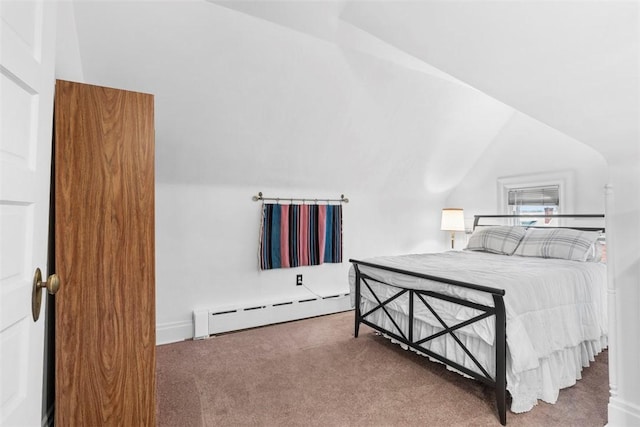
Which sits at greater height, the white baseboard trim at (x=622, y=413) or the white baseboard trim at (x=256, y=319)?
the white baseboard trim at (x=622, y=413)

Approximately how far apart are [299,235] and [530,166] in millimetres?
2993

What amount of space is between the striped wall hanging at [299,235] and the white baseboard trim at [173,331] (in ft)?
3.06

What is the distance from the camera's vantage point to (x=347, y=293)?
4164 millimetres

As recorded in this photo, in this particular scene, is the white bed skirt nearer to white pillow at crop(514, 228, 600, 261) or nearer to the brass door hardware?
white pillow at crop(514, 228, 600, 261)

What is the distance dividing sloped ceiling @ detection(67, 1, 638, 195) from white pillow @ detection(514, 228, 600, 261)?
5.15 feet

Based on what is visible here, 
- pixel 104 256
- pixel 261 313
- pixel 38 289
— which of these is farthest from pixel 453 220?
pixel 38 289

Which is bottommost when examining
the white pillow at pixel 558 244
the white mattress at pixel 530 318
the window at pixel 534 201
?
the white mattress at pixel 530 318

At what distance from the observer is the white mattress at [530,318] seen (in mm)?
1956

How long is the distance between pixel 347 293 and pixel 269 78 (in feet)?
8.72

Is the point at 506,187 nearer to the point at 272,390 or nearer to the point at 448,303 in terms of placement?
the point at 448,303

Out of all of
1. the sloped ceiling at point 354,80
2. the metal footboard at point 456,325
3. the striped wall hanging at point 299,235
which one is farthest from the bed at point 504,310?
the sloped ceiling at point 354,80

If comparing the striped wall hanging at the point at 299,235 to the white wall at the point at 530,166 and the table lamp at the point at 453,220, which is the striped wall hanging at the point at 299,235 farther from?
the white wall at the point at 530,166

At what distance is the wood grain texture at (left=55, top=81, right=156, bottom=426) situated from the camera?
152 cm

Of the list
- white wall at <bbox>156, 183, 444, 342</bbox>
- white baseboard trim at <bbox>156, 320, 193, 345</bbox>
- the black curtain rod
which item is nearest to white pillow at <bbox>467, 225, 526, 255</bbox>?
white wall at <bbox>156, 183, 444, 342</bbox>
